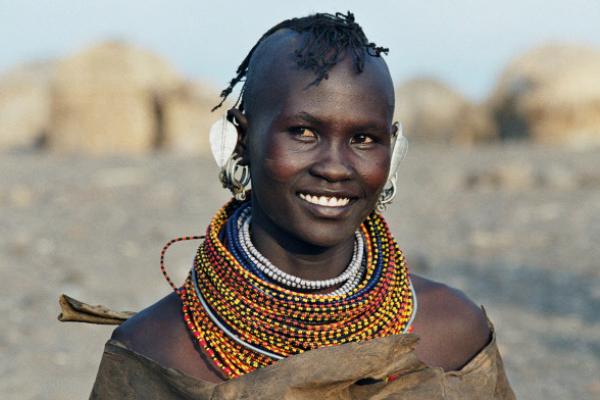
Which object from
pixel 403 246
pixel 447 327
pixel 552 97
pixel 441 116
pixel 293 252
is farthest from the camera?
pixel 441 116

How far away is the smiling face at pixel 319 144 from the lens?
2.35 m

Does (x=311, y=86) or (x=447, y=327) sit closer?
(x=311, y=86)

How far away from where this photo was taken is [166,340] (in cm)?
256

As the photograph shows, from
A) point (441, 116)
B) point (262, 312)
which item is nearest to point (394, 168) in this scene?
point (262, 312)

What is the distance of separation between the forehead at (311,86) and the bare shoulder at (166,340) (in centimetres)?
67

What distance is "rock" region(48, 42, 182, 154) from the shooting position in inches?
707

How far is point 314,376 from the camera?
2.26 metres

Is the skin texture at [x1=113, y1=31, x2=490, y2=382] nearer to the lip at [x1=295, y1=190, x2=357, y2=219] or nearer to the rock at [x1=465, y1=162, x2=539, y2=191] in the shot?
the lip at [x1=295, y1=190, x2=357, y2=219]

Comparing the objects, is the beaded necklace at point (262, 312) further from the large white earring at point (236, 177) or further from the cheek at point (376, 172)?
the cheek at point (376, 172)

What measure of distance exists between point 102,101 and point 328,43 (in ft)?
53.3

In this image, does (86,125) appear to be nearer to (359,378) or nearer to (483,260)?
(483,260)

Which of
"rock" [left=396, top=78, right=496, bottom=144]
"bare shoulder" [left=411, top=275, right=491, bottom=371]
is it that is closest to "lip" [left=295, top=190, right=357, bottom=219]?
"bare shoulder" [left=411, top=275, right=491, bottom=371]

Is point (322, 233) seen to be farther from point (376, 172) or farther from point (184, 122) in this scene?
point (184, 122)

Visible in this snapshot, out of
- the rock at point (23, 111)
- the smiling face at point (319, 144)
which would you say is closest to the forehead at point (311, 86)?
the smiling face at point (319, 144)
